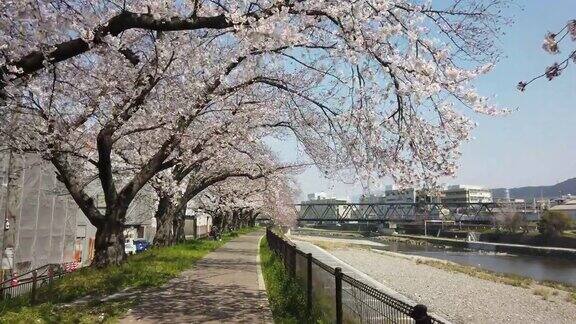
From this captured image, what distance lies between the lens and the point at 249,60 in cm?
1152

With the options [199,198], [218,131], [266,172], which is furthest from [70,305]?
[199,198]

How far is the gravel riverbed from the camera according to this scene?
57.8ft

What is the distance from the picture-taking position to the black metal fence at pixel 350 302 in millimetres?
4209

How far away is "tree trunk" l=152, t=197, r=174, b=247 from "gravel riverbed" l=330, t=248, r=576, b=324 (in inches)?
455

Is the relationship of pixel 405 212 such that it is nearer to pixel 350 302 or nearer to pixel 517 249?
pixel 517 249

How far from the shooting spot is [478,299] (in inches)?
845

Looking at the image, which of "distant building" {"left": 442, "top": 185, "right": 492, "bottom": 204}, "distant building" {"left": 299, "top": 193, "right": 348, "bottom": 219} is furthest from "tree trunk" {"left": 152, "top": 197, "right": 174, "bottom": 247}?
"distant building" {"left": 442, "top": 185, "right": 492, "bottom": 204}

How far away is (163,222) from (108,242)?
10.9 meters

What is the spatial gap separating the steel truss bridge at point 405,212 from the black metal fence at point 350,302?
280 feet

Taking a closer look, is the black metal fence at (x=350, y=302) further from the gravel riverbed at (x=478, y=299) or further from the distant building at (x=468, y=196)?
the distant building at (x=468, y=196)

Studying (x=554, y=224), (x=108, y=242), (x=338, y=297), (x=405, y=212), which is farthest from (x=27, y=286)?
(x=405, y=212)

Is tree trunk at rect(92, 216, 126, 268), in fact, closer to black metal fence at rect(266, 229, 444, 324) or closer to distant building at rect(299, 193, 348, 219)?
black metal fence at rect(266, 229, 444, 324)

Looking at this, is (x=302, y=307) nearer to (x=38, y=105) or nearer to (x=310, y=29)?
(x=310, y=29)

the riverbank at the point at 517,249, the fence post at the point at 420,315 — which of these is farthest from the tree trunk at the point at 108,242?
the riverbank at the point at 517,249
